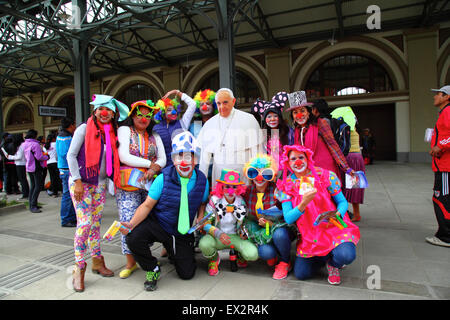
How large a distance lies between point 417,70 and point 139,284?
12.4 metres

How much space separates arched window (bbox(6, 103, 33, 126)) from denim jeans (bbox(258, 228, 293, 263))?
22922 millimetres

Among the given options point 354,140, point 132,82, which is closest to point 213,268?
point 354,140

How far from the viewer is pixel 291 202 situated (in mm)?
2580

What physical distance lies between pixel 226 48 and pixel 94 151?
413 cm

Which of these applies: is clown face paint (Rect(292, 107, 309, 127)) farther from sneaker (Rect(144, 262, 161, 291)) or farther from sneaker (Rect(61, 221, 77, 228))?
sneaker (Rect(61, 221, 77, 228))

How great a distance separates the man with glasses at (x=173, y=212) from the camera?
2555 mm

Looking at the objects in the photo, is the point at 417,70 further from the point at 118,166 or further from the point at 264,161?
the point at 118,166

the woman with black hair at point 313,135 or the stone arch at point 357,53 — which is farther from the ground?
the stone arch at point 357,53

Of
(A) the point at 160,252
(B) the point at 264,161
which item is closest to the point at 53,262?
(A) the point at 160,252

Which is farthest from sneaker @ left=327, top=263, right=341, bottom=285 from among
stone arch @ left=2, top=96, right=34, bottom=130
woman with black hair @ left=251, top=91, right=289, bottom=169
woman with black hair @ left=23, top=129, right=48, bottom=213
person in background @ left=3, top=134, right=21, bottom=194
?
stone arch @ left=2, top=96, right=34, bottom=130

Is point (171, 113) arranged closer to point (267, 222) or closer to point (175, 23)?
point (267, 222)

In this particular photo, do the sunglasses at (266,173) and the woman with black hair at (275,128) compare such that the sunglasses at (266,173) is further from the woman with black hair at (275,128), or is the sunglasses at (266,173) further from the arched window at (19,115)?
the arched window at (19,115)

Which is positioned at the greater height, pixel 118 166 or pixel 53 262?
pixel 118 166

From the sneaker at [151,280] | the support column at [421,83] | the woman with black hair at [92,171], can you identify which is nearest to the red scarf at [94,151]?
the woman with black hair at [92,171]
